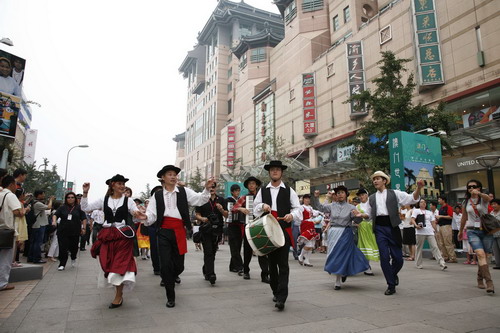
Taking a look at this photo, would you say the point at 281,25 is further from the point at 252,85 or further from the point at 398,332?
the point at 398,332

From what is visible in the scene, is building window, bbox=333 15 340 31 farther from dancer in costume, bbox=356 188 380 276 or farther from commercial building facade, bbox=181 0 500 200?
dancer in costume, bbox=356 188 380 276

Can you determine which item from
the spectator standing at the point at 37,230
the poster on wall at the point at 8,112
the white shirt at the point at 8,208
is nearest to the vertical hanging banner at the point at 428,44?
the spectator standing at the point at 37,230

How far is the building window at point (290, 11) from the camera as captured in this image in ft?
125

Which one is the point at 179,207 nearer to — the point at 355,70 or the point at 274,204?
the point at 274,204

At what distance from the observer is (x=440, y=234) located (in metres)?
11.4

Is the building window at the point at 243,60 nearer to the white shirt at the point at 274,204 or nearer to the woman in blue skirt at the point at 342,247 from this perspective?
the woman in blue skirt at the point at 342,247

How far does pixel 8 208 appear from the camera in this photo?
5.42m

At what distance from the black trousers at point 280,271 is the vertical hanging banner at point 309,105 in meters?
27.5

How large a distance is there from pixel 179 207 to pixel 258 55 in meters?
44.7

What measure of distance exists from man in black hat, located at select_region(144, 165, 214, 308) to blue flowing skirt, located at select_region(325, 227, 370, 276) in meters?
2.63

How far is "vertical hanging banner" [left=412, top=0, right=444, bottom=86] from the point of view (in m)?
20.6

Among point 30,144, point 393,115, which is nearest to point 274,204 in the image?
point 393,115

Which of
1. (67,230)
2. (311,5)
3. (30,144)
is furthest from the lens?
(30,144)

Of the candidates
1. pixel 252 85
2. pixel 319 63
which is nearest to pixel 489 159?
pixel 319 63
